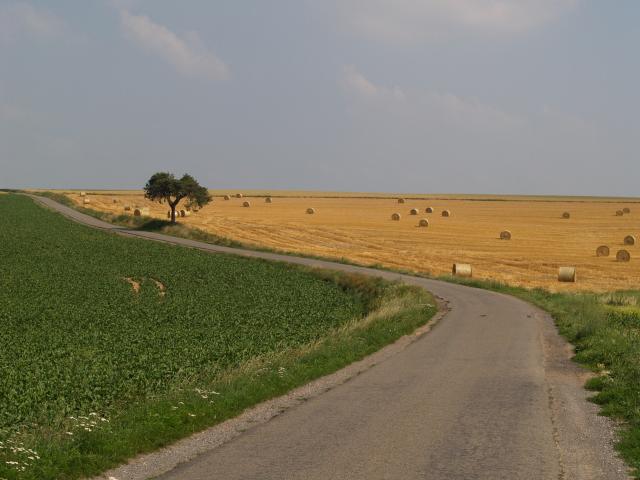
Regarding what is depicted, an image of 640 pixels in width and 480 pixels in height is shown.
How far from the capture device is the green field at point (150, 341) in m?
14.5

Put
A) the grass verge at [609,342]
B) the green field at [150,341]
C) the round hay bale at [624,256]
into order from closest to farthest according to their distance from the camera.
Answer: the green field at [150,341]
the grass verge at [609,342]
the round hay bale at [624,256]

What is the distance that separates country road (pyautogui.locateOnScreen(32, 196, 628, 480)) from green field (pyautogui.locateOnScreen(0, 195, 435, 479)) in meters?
1.24

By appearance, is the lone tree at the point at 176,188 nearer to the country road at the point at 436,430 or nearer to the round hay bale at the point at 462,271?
the round hay bale at the point at 462,271

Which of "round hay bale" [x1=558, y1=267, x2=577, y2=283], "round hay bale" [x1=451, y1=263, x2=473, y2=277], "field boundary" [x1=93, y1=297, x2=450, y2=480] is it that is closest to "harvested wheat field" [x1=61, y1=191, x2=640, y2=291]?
"round hay bale" [x1=558, y1=267, x2=577, y2=283]

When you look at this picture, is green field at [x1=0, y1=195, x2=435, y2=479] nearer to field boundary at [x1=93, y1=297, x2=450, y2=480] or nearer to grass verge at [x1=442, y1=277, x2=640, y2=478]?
field boundary at [x1=93, y1=297, x2=450, y2=480]

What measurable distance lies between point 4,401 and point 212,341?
973 cm

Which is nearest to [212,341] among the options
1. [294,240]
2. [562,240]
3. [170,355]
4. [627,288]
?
[170,355]

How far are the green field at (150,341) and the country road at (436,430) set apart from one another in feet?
4.06

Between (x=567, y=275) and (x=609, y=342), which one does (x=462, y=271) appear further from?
(x=609, y=342)

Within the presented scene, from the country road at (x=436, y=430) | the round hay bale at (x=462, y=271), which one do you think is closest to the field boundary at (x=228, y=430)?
the country road at (x=436, y=430)

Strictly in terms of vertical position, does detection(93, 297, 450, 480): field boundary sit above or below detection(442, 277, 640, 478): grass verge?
below

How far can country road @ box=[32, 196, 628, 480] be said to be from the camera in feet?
41.3

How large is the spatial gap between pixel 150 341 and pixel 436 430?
46.7 ft

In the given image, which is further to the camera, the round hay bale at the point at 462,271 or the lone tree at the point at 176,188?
the lone tree at the point at 176,188
